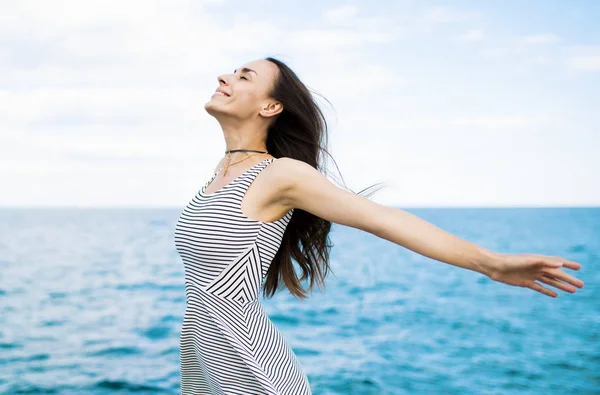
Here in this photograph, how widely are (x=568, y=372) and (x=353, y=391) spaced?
4600 mm

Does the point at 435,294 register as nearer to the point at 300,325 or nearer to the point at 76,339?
the point at 300,325

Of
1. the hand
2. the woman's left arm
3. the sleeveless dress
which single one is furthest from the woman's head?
the hand

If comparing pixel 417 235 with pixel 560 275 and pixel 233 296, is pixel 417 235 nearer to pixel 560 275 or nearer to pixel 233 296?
pixel 560 275

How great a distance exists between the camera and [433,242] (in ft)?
6.42

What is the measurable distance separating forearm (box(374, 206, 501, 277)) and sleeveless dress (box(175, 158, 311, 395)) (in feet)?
1.83

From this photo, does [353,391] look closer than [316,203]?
No

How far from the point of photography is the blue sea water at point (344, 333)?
376 inches

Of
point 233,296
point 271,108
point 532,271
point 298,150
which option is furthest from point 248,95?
point 532,271

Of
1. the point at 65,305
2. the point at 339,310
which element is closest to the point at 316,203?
the point at 339,310

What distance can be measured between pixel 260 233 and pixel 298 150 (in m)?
0.59

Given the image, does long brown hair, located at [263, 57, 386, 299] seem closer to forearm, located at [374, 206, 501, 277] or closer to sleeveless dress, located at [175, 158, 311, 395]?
sleeveless dress, located at [175, 158, 311, 395]

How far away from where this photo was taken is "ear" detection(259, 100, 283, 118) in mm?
2709

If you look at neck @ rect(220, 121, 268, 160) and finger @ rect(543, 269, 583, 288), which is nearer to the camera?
finger @ rect(543, 269, 583, 288)

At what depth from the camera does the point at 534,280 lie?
1.89m
